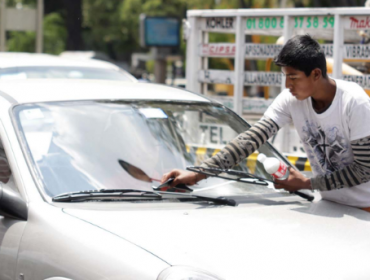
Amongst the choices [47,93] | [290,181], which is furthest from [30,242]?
[290,181]

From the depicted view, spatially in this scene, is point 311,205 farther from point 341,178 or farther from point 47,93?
point 47,93

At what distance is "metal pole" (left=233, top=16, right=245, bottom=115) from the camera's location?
21.0 ft

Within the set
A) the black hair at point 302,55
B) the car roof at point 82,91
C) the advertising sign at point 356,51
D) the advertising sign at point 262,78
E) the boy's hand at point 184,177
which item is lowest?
the boy's hand at point 184,177

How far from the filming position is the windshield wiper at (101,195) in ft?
10.0

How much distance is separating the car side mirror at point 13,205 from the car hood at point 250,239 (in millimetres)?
210

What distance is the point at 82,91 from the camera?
12.4ft

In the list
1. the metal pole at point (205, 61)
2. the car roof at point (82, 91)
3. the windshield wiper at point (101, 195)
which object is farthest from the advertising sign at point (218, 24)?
the windshield wiper at point (101, 195)

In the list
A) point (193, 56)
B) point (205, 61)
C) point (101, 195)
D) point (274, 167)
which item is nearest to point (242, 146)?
point (274, 167)

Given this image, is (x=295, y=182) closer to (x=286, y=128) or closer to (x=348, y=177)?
(x=348, y=177)

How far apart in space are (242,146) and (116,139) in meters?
0.79

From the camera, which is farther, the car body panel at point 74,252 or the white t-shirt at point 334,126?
the white t-shirt at point 334,126

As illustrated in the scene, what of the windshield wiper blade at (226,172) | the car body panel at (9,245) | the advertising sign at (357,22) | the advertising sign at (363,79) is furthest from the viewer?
the advertising sign at (363,79)

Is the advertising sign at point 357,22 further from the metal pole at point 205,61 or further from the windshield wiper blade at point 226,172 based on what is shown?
the windshield wiper blade at point 226,172

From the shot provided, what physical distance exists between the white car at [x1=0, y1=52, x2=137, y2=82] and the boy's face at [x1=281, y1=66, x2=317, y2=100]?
13.5 feet
